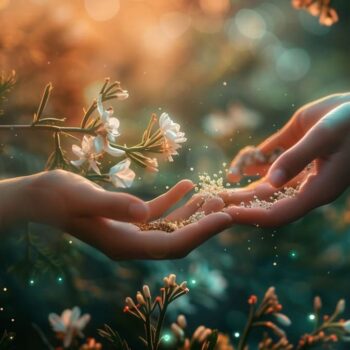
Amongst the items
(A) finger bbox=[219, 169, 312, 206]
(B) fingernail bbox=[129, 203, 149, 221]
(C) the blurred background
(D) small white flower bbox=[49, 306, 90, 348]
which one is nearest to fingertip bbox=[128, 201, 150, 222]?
(B) fingernail bbox=[129, 203, 149, 221]

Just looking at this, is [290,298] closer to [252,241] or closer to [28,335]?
[252,241]

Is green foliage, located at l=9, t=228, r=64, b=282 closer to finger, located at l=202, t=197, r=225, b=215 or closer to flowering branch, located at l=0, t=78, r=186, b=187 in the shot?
flowering branch, located at l=0, t=78, r=186, b=187

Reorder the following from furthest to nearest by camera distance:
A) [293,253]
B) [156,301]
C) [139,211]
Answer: [293,253] < [156,301] < [139,211]

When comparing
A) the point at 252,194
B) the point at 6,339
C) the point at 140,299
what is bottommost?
the point at 6,339

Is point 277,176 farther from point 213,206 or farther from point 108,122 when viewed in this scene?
point 108,122

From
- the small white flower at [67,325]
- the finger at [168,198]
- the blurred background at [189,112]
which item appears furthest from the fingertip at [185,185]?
the blurred background at [189,112]

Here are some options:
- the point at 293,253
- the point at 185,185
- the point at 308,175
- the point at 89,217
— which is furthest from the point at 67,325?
the point at 293,253

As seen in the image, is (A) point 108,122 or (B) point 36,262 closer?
(A) point 108,122
